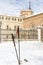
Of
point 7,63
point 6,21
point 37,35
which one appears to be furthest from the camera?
point 6,21

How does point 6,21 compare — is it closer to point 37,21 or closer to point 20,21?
point 20,21

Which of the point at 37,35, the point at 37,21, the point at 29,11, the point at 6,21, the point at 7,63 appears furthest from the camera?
the point at 29,11

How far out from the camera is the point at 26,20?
24406 millimetres

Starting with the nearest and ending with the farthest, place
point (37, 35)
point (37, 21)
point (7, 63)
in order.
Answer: point (7, 63) < point (37, 35) < point (37, 21)

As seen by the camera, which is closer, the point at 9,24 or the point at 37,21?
the point at 37,21

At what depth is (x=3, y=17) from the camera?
23.1 metres

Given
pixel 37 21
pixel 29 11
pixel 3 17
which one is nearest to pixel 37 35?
pixel 37 21

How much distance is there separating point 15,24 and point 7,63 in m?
21.3

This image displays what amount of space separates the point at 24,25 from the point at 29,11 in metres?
4.31

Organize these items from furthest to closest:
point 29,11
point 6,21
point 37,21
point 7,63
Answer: point 29,11
point 6,21
point 37,21
point 7,63

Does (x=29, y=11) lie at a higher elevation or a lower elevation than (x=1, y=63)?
higher

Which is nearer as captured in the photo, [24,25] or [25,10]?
[24,25]

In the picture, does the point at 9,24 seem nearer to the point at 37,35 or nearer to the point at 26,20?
the point at 26,20

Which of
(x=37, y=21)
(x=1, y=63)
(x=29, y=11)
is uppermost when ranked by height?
(x=29, y=11)
